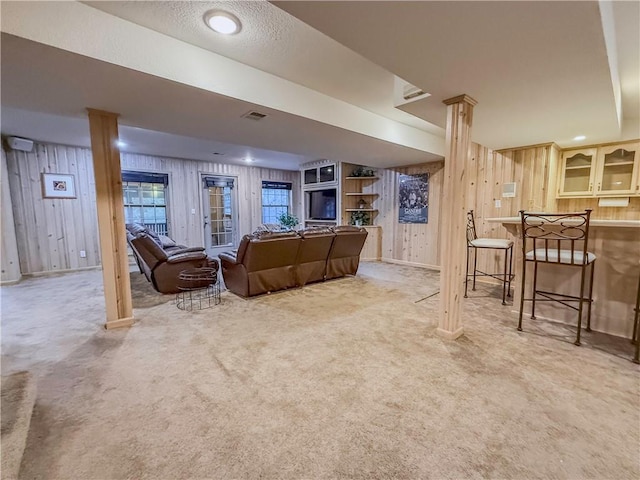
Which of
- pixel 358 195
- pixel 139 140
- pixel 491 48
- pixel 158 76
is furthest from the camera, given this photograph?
pixel 358 195

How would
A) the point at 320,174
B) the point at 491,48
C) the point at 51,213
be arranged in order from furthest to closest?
the point at 320,174 → the point at 51,213 → the point at 491,48

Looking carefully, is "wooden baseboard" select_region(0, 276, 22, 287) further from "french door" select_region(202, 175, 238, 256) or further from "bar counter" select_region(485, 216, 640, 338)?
"bar counter" select_region(485, 216, 640, 338)

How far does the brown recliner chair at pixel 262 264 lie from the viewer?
3480mm

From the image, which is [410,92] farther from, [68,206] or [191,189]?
[68,206]

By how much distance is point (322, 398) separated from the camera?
173 centimetres

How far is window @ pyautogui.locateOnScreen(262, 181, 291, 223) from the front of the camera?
27.3ft

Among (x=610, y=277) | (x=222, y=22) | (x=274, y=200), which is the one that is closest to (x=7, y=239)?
(x=222, y=22)

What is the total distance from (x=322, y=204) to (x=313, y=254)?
10.2 ft

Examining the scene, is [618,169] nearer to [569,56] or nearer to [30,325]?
A: [569,56]

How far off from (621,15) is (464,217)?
5.23 feet

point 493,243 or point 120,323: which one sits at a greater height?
point 493,243

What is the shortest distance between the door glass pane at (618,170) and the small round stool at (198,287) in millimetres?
5773

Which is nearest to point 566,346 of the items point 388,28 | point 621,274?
point 621,274

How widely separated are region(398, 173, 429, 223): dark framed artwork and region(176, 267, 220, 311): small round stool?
13.5ft
